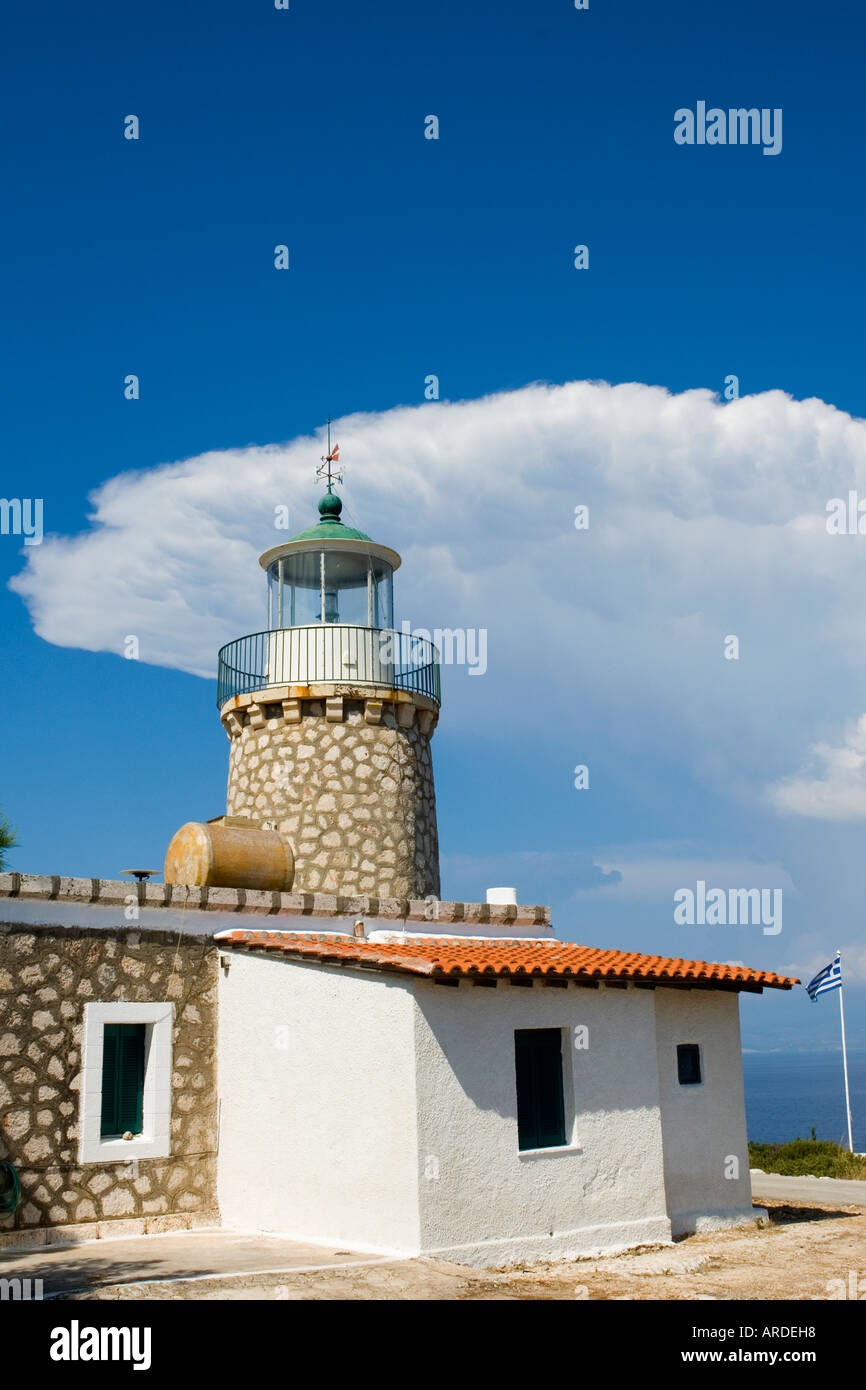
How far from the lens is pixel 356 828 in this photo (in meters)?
19.7

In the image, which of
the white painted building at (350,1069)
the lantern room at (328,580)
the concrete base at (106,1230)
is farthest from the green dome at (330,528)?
the concrete base at (106,1230)

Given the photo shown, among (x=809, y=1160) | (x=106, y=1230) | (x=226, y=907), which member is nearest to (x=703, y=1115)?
(x=226, y=907)

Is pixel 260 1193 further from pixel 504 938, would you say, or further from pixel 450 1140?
pixel 504 938

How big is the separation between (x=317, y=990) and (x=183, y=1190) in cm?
288

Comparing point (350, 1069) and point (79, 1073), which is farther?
point (79, 1073)

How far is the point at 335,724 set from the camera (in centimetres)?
2003

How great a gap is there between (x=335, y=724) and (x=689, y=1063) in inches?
290

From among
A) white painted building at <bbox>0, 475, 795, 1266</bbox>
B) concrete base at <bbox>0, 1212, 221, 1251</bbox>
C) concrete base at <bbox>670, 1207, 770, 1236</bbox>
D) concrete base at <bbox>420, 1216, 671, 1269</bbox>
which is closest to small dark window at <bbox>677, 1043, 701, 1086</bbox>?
white painted building at <bbox>0, 475, 795, 1266</bbox>

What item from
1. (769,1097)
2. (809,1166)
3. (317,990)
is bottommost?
(769,1097)

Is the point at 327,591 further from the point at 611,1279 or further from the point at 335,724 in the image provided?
the point at 611,1279

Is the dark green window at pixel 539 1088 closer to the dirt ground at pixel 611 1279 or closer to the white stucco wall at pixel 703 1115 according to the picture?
the dirt ground at pixel 611 1279
